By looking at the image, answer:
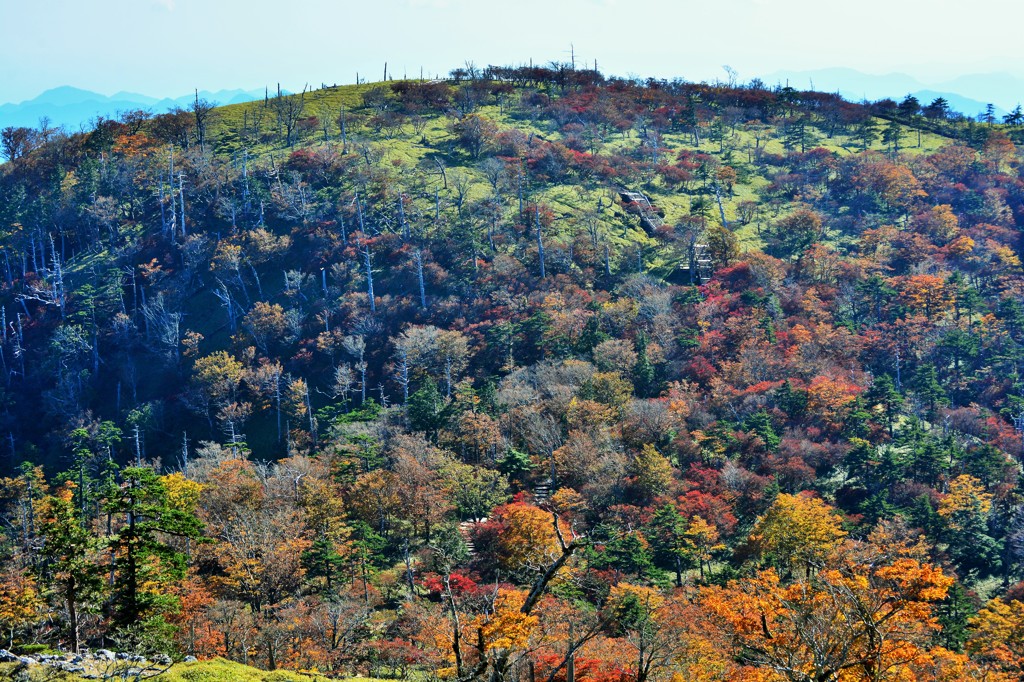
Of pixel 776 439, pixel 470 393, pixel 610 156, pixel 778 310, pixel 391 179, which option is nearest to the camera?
pixel 776 439

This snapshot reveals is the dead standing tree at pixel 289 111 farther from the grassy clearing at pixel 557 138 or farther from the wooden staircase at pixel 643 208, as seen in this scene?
the wooden staircase at pixel 643 208

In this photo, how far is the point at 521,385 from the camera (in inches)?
2594

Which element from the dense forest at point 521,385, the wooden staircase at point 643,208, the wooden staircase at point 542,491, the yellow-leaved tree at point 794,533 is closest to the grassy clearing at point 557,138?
the dense forest at point 521,385

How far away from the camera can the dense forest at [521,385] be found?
3391 cm

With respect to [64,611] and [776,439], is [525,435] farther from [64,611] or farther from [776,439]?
[64,611]

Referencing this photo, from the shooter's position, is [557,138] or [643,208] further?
[557,138]

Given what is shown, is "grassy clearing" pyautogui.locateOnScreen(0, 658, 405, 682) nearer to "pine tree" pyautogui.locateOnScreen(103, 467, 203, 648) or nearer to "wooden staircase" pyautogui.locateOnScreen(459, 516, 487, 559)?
"pine tree" pyautogui.locateOnScreen(103, 467, 203, 648)

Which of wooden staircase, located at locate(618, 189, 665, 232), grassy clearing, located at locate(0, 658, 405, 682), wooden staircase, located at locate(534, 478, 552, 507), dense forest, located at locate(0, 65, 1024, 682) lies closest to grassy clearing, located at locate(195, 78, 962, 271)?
dense forest, located at locate(0, 65, 1024, 682)

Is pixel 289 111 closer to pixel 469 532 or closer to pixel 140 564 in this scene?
pixel 469 532

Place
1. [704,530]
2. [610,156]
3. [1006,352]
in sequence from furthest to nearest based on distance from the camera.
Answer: [610,156] → [1006,352] → [704,530]

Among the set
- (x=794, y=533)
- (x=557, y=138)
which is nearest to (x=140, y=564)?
(x=794, y=533)

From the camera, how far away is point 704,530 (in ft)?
151

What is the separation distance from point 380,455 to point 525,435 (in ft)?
40.0

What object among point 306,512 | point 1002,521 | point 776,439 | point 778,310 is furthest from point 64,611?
point 778,310
